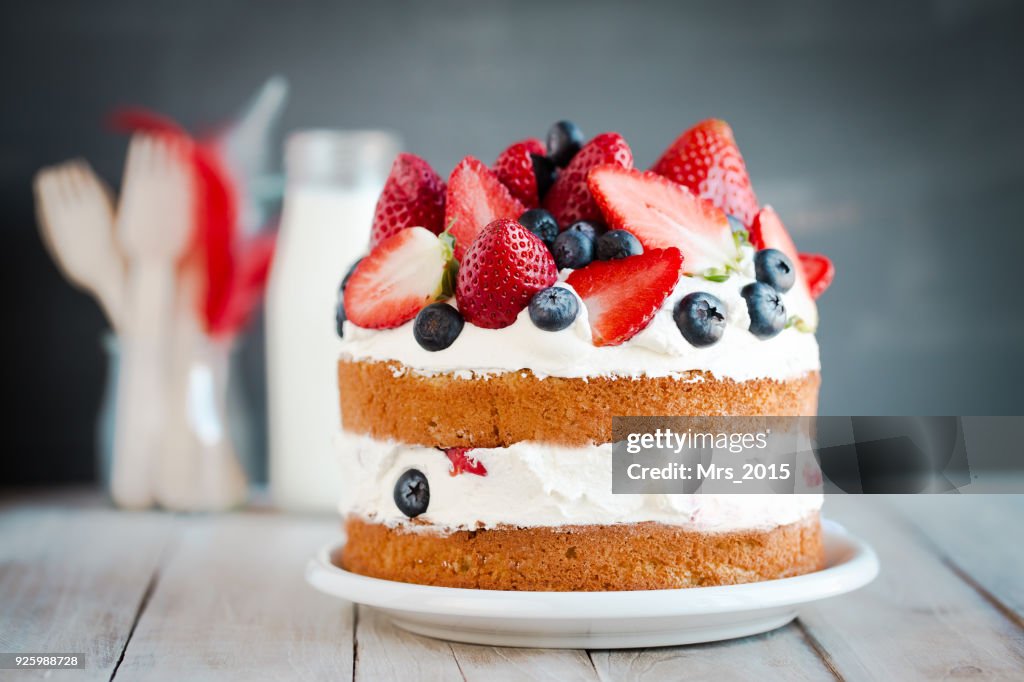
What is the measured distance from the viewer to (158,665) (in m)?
1.37

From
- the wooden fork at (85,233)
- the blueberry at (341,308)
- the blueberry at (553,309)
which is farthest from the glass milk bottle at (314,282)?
the blueberry at (553,309)

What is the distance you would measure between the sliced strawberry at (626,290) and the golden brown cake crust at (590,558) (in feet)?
0.77

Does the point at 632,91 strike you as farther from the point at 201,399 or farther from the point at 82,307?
the point at 82,307

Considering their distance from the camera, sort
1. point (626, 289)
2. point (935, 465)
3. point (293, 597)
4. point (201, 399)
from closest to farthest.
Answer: point (626, 289), point (935, 465), point (293, 597), point (201, 399)

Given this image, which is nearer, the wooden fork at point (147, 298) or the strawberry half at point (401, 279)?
the strawberry half at point (401, 279)

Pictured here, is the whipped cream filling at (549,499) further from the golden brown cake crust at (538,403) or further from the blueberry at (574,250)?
the blueberry at (574,250)

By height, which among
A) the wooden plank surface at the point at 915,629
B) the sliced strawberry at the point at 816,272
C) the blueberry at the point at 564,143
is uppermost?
the blueberry at the point at 564,143

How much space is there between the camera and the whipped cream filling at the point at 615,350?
133 cm

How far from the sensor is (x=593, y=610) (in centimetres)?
126

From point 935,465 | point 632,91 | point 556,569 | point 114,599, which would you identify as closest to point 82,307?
point 114,599

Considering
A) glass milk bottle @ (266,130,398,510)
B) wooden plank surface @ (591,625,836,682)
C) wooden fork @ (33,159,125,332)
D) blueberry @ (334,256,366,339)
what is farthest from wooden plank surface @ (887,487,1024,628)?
wooden fork @ (33,159,125,332)

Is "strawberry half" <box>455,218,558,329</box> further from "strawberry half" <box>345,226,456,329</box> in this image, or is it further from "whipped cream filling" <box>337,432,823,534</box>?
"whipped cream filling" <box>337,432,823,534</box>

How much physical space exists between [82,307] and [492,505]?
173cm

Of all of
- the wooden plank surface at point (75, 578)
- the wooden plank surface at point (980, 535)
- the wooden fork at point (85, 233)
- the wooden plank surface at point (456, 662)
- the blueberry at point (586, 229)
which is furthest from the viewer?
the wooden fork at point (85, 233)
